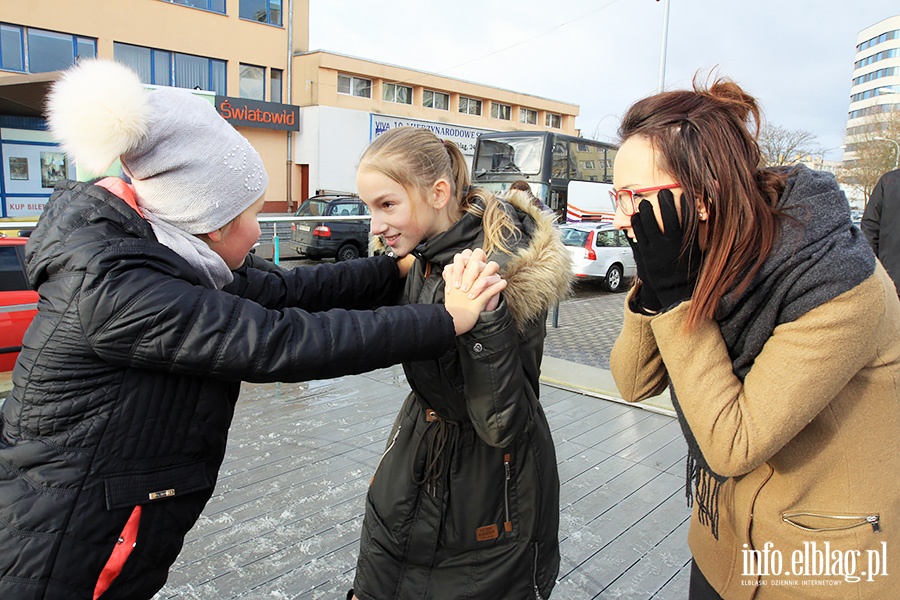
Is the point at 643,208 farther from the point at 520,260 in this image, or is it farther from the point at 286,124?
→ the point at 286,124

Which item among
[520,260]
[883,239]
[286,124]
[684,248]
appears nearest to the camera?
[684,248]

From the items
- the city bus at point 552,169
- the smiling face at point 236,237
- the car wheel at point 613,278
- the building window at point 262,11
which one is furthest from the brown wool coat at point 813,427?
the building window at point 262,11

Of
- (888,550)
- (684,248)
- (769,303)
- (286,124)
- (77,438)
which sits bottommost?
(888,550)

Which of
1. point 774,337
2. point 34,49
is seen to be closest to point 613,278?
point 774,337

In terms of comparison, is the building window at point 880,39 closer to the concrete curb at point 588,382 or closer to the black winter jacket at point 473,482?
the concrete curb at point 588,382

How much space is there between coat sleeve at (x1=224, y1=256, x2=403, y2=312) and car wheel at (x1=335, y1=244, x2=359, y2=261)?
10.2 meters

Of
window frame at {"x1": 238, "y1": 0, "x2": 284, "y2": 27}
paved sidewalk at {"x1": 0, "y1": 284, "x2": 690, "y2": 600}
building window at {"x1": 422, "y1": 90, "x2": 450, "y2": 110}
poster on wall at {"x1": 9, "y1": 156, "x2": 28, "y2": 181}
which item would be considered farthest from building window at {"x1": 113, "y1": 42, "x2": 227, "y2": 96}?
paved sidewalk at {"x1": 0, "y1": 284, "x2": 690, "y2": 600}

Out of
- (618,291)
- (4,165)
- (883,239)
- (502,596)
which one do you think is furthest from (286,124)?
(502,596)

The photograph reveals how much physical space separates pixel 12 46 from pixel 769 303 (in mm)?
29401

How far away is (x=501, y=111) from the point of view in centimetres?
4153

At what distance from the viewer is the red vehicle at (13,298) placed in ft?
18.0

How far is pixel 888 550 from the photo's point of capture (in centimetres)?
130

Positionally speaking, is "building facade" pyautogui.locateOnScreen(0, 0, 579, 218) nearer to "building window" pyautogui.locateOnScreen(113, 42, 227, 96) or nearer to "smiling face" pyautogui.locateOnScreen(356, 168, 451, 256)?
"building window" pyautogui.locateOnScreen(113, 42, 227, 96)

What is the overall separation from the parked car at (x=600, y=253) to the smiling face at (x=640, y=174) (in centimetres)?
1191
